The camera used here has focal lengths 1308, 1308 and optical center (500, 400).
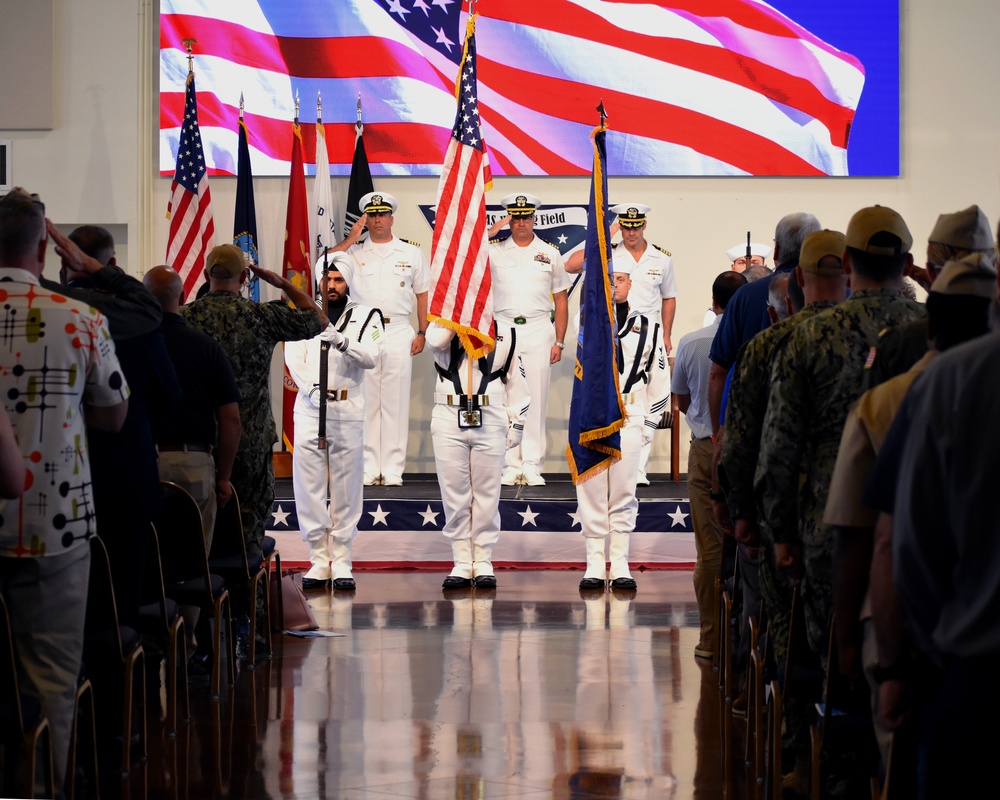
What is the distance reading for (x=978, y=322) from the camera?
7.88 ft

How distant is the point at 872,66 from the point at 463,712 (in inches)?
337

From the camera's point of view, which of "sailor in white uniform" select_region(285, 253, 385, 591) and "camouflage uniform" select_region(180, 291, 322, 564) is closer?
"camouflage uniform" select_region(180, 291, 322, 564)

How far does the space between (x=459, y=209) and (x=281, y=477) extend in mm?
3598

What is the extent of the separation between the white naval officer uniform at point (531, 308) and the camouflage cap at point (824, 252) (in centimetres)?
613

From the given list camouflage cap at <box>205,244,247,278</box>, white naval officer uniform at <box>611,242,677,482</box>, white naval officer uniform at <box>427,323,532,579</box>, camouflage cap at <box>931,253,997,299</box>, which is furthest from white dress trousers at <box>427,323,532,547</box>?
camouflage cap at <box>931,253,997,299</box>

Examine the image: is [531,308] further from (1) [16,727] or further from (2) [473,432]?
(1) [16,727]

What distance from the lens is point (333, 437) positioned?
7.48m

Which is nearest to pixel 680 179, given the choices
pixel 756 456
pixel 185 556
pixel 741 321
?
pixel 741 321

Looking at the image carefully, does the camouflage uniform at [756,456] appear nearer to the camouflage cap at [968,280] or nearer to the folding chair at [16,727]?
the camouflage cap at [968,280]

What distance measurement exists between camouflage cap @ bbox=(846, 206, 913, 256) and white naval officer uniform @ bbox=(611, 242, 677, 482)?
6.74 meters

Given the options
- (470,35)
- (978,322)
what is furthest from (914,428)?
(470,35)

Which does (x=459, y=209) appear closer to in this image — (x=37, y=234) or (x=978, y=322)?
(x=37, y=234)

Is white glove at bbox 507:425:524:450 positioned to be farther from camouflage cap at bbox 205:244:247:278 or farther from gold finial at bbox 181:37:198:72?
gold finial at bbox 181:37:198:72

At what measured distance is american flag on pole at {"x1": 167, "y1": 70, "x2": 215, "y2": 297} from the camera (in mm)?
10656
